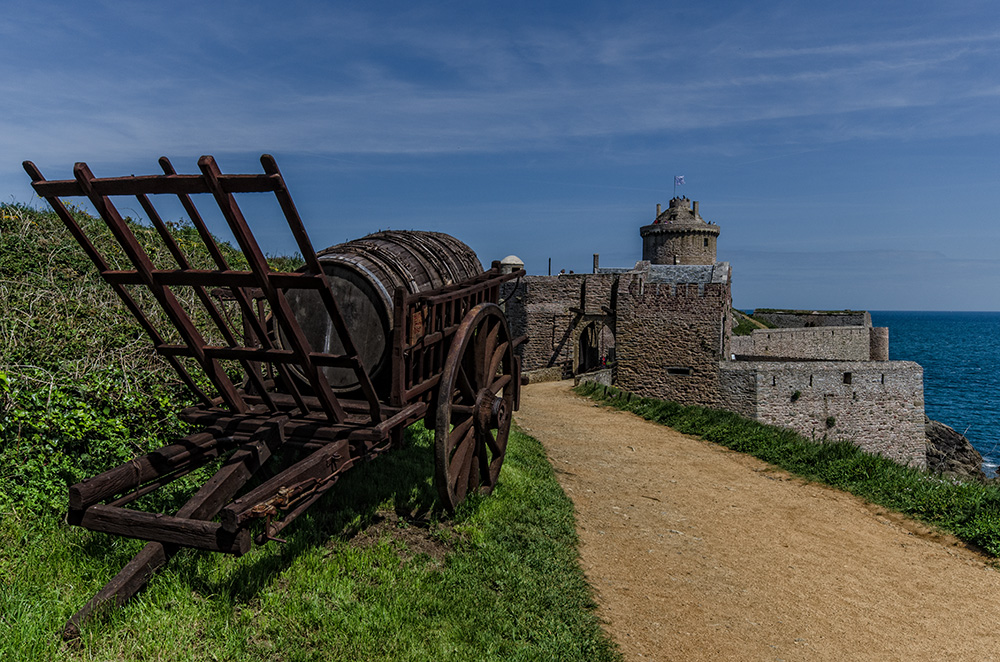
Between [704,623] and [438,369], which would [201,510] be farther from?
[704,623]

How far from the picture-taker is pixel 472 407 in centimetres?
567

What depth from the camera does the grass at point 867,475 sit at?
791cm

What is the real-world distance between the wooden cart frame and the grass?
6.12 m

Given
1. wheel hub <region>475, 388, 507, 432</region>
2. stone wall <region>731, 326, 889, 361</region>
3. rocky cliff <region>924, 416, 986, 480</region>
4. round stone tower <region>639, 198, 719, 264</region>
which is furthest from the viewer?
round stone tower <region>639, 198, 719, 264</region>

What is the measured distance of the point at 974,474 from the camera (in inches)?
911

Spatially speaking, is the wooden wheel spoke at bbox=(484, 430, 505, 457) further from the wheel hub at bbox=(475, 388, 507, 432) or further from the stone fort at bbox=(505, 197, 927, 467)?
the stone fort at bbox=(505, 197, 927, 467)

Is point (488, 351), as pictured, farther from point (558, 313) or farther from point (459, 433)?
point (558, 313)

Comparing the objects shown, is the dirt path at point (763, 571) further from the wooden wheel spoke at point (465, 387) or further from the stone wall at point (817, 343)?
the stone wall at point (817, 343)

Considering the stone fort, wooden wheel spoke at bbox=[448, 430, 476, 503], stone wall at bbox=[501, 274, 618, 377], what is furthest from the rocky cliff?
wooden wheel spoke at bbox=[448, 430, 476, 503]

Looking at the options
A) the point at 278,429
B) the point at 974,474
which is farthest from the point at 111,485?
the point at 974,474

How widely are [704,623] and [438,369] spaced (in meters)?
3.15

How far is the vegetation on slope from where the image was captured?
147 inches

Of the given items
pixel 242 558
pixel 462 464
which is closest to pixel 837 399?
pixel 462 464

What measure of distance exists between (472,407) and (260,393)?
1.84 m
